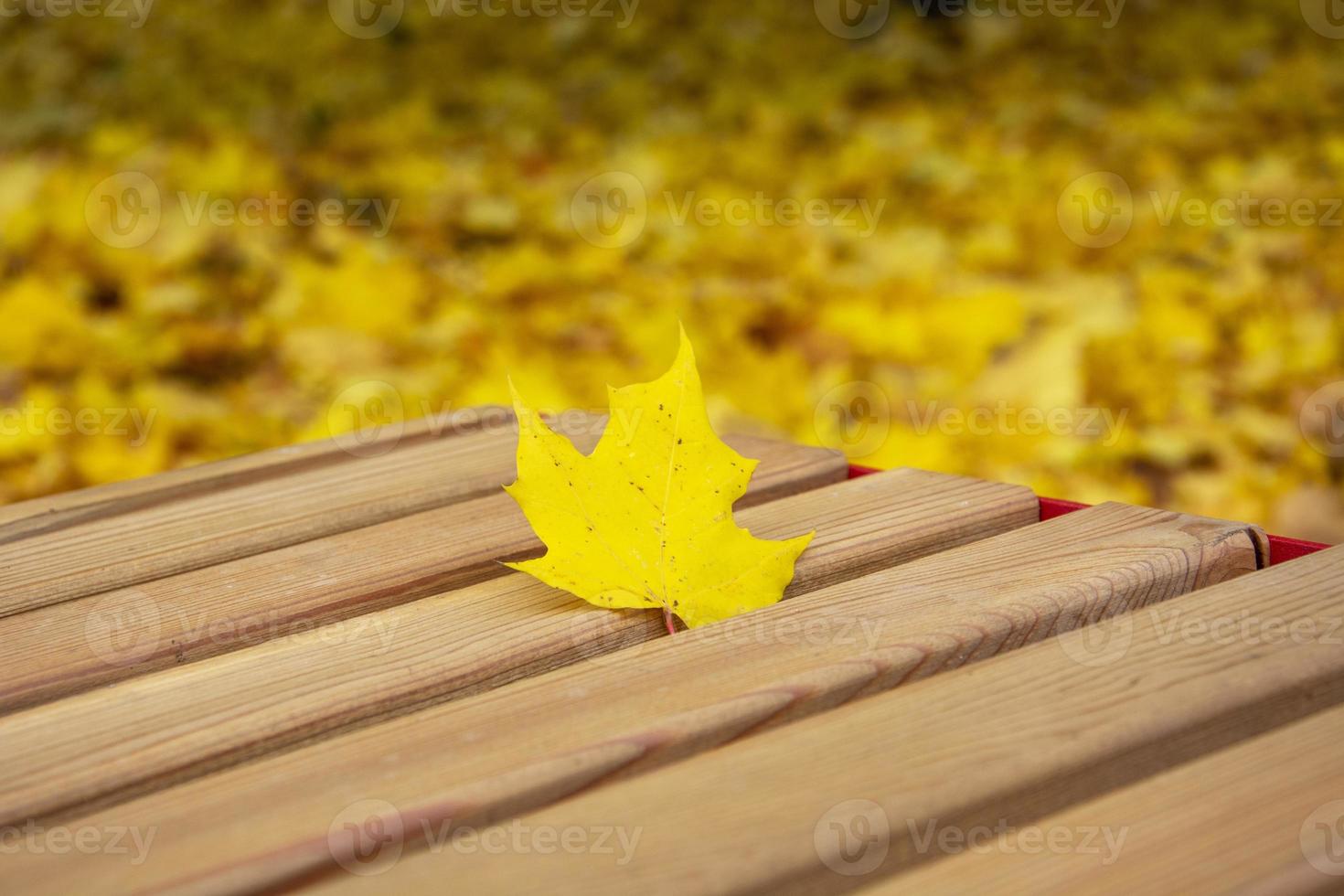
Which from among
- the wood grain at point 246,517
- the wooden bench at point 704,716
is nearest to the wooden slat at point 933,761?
the wooden bench at point 704,716

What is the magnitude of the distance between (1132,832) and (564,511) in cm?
42

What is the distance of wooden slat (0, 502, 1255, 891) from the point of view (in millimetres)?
574

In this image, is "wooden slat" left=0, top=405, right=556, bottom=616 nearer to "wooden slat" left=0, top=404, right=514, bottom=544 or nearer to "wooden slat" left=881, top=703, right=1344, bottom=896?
"wooden slat" left=0, top=404, right=514, bottom=544

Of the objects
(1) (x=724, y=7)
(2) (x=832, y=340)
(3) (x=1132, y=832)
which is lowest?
(3) (x=1132, y=832)

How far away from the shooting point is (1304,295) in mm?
2270

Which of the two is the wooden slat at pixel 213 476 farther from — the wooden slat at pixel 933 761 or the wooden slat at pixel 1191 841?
the wooden slat at pixel 1191 841

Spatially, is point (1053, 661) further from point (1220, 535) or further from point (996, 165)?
point (996, 165)

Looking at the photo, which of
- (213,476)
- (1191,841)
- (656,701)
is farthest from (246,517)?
(1191,841)

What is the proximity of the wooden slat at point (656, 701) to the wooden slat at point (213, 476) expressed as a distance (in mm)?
576

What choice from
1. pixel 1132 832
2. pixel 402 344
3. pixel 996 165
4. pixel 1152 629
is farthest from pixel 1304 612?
pixel 996 165

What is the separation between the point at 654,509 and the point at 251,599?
0.29m

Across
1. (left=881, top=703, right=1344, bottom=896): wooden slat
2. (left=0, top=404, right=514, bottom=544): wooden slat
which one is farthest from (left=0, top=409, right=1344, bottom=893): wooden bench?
(left=0, top=404, right=514, bottom=544): wooden slat

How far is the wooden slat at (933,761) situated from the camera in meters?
0.53

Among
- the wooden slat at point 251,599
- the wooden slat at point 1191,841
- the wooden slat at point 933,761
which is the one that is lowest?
the wooden slat at point 1191,841
